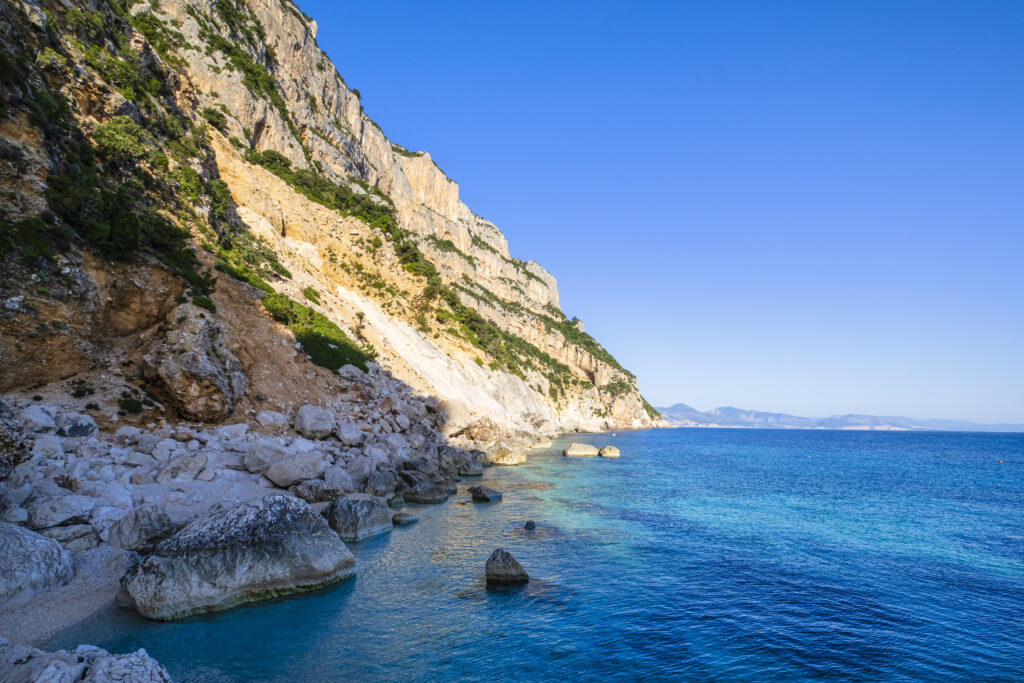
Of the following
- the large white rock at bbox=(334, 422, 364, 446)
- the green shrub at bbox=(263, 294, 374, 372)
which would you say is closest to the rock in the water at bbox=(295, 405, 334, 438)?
the large white rock at bbox=(334, 422, 364, 446)

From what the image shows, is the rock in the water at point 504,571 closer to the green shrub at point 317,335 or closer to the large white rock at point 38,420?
the large white rock at point 38,420

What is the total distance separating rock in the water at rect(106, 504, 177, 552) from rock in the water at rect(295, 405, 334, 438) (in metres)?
10.5

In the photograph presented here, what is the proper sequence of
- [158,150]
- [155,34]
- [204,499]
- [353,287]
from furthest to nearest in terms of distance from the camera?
[353,287] < [155,34] < [158,150] < [204,499]

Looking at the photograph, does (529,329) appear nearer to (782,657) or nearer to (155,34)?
(155,34)

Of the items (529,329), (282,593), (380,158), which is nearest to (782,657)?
(282,593)

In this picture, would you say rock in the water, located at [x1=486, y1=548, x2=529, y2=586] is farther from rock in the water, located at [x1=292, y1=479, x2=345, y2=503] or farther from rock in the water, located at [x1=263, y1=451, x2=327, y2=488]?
rock in the water, located at [x1=263, y1=451, x2=327, y2=488]

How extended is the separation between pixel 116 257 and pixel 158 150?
37.3 ft

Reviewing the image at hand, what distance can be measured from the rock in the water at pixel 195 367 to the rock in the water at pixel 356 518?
770 centimetres

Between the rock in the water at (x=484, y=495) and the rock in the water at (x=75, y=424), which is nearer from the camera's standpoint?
the rock in the water at (x=75, y=424)

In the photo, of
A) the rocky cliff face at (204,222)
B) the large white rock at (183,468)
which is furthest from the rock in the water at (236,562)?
the rocky cliff face at (204,222)

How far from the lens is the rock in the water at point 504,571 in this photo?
1384cm

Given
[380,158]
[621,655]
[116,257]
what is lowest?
[621,655]

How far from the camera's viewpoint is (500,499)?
2534 cm

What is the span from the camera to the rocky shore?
35.0ft
